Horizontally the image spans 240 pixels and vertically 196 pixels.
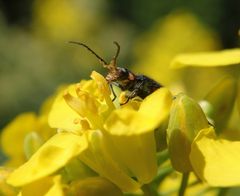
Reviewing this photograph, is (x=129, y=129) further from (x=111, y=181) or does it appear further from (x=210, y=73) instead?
(x=210, y=73)

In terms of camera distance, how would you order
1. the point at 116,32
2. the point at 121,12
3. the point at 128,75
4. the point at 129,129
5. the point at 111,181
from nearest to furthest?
the point at 129,129
the point at 111,181
the point at 128,75
the point at 116,32
the point at 121,12

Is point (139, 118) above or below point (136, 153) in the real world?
above

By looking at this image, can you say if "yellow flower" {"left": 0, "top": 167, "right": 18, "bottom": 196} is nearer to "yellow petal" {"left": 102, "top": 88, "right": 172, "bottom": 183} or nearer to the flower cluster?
the flower cluster

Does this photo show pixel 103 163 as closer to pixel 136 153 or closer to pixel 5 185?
pixel 136 153

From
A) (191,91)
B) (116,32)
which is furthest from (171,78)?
(116,32)

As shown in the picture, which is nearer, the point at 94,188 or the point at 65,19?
the point at 94,188

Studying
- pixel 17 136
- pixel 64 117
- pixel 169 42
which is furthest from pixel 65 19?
pixel 64 117
